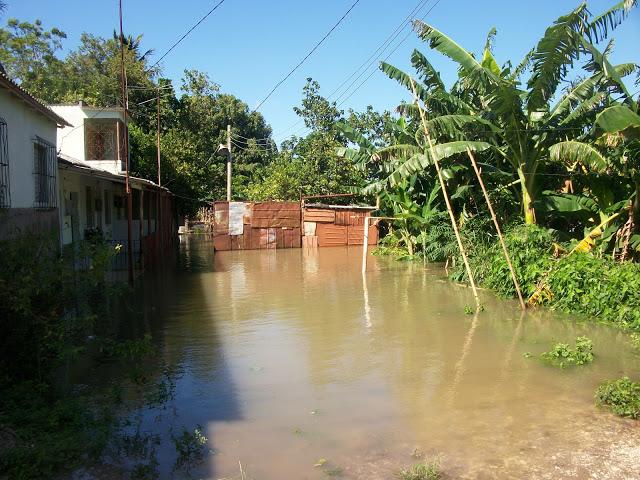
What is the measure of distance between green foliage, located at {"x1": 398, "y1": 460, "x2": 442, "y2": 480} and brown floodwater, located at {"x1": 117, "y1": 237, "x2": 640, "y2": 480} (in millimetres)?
123

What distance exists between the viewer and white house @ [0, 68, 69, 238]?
8266mm

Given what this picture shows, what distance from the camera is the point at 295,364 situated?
8070mm

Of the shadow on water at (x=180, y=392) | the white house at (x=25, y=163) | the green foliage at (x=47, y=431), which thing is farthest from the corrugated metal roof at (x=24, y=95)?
the green foliage at (x=47, y=431)

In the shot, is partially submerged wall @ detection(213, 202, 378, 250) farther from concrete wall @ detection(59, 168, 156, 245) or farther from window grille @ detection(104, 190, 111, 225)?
window grille @ detection(104, 190, 111, 225)

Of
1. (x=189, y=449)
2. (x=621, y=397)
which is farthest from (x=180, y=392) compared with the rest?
(x=621, y=397)

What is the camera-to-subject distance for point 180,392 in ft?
22.3

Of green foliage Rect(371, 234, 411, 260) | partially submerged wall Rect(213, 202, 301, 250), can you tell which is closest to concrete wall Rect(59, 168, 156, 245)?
partially submerged wall Rect(213, 202, 301, 250)

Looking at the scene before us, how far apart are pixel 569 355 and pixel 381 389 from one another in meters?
2.94

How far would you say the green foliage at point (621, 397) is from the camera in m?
5.83

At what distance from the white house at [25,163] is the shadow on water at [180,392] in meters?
2.52

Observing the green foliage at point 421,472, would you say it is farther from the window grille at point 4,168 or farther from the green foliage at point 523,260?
the green foliage at point 523,260

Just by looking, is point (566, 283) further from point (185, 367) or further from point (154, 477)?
point (154, 477)

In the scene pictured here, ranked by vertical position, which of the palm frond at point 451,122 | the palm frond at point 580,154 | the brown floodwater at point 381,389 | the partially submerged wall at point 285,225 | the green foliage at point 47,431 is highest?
the palm frond at point 451,122

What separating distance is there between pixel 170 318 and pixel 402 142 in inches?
400
